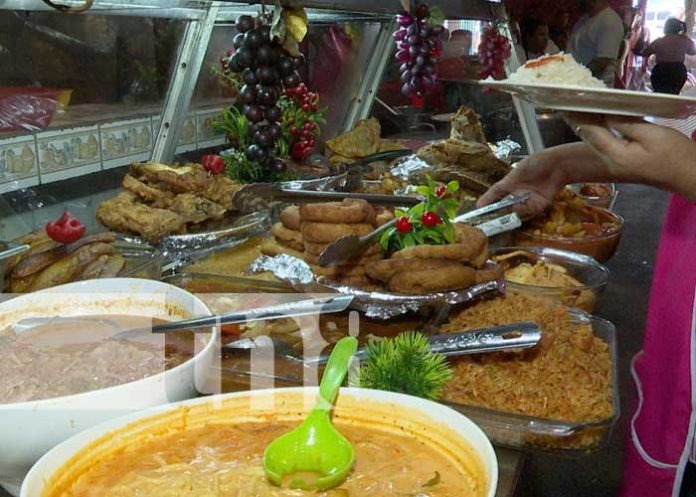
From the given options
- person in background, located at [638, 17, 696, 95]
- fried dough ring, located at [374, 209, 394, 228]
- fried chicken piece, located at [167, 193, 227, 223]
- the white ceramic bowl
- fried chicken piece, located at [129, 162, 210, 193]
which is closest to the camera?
the white ceramic bowl

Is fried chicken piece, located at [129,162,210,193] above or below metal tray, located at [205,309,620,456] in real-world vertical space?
above

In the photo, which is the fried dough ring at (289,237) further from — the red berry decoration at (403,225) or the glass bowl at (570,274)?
the glass bowl at (570,274)

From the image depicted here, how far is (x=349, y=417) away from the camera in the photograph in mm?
906

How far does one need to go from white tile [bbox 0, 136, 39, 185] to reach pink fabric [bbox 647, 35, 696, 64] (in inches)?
270

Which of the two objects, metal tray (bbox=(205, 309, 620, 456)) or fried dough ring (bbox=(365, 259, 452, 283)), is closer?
metal tray (bbox=(205, 309, 620, 456))

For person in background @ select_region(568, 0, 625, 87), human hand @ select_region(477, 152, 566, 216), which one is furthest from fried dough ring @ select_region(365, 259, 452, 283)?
person in background @ select_region(568, 0, 625, 87)

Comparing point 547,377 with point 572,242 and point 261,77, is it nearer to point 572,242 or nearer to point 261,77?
point 572,242

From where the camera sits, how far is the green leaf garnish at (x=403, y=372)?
100 cm

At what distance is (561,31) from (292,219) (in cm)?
381

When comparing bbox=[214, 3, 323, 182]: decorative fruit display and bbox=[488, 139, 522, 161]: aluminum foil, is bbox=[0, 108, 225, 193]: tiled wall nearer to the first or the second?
bbox=[214, 3, 323, 182]: decorative fruit display

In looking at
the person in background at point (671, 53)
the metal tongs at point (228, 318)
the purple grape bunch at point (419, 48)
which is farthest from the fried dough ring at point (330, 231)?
the person in background at point (671, 53)

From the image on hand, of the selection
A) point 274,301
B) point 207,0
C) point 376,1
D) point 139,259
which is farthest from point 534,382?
point 376,1

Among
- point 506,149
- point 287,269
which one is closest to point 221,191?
point 287,269

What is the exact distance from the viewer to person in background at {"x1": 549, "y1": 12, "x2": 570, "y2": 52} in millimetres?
4711
